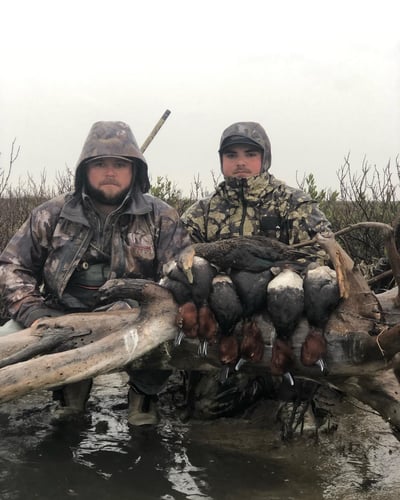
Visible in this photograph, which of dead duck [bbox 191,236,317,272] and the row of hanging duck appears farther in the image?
dead duck [bbox 191,236,317,272]

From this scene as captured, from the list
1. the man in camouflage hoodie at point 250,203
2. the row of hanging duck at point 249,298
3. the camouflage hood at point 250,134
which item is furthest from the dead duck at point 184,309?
the camouflage hood at point 250,134

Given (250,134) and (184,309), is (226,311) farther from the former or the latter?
(250,134)

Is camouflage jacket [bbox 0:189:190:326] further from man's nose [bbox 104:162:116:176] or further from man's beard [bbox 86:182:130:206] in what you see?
man's nose [bbox 104:162:116:176]

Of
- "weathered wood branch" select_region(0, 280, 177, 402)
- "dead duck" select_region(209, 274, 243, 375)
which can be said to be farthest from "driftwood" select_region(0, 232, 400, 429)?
"dead duck" select_region(209, 274, 243, 375)

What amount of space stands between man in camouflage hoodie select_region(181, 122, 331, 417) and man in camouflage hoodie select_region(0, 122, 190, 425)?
64cm

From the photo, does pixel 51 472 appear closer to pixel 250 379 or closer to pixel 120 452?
pixel 120 452

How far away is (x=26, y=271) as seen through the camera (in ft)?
15.8

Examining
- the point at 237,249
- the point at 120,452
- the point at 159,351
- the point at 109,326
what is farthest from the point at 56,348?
the point at 237,249

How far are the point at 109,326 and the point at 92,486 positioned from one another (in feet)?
3.06

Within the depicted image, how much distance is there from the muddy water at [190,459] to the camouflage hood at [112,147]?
1996 millimetres

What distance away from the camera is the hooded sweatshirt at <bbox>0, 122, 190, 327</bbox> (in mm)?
4777

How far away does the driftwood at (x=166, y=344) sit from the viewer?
334 centimetres

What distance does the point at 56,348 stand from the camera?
12.0 feet

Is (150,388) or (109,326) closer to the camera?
(109,326)
